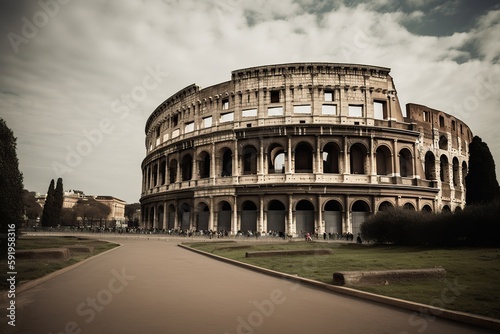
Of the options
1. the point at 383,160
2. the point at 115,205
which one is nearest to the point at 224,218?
the point at 383,160

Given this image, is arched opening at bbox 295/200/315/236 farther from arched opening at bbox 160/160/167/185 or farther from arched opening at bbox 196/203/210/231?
arched opening at bbox 160/160/167/185

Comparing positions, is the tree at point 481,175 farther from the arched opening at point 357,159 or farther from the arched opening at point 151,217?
the arched opening at point 151,217

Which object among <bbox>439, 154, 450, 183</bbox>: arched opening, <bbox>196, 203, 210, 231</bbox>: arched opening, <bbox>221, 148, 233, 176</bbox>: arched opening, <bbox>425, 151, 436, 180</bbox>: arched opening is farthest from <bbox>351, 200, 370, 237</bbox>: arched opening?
<bbox>196, 203, 210, 231</bbox>: arched opening

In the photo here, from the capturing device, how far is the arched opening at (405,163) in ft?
116

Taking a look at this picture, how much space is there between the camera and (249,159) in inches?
1448

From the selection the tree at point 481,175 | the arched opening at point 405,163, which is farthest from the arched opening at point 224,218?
the tree at point 481,175

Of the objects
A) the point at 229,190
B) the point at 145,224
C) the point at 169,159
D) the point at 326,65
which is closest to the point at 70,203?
the point at 145,224

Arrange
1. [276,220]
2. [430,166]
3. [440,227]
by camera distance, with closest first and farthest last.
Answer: [440,227], [276,220], [430,166]

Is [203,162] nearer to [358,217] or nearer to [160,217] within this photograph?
[160,217]

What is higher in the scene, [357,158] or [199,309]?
[357,158]

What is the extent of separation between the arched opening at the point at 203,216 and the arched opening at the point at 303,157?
11.2m

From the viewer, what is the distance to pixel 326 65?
112 ft

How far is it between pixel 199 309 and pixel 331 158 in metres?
30.7

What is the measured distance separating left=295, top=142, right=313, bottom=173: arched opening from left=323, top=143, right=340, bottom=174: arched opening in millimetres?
1760
